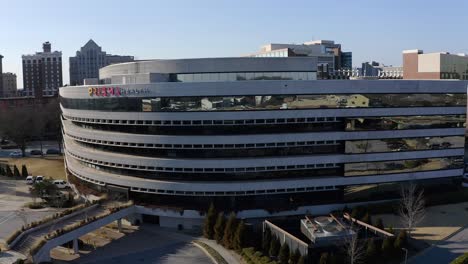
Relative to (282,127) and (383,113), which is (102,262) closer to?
(282,127)

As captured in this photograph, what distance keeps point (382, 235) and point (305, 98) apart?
49.5 ft

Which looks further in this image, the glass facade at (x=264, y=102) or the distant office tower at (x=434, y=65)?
the distant office tower at (x=434, y=65)

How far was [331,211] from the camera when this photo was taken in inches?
1930

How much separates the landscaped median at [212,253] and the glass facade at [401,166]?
16991 mm

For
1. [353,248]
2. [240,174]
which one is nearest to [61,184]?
[240,174]

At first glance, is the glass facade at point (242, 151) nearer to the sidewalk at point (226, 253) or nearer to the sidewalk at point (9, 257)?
the sidewalk at point (226, 253)

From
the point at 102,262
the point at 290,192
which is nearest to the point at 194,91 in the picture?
the point at 290,192

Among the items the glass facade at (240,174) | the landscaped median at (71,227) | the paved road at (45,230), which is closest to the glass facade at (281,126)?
the glass facade at (240,174)

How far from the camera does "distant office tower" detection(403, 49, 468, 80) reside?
81000 millimetres

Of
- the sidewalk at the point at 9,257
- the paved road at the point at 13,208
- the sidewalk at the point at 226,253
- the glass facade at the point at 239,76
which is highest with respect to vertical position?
the glass facade at the point at 239,76

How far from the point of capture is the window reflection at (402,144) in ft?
161

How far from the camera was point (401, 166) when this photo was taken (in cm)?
5134

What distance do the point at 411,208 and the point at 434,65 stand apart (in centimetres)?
4444

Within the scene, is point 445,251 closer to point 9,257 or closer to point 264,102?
point 264,102
